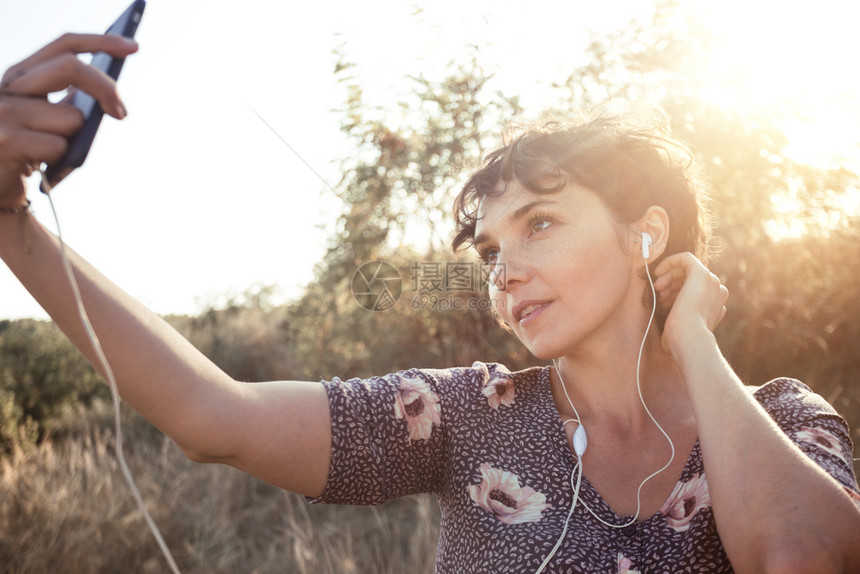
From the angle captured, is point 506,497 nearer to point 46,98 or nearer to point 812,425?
point 812,425

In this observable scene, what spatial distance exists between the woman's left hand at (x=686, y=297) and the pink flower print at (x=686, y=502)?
382mm

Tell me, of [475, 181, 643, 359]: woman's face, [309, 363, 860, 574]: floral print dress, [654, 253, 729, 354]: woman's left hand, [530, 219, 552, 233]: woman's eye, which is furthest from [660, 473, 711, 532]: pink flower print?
[530, 219, 552, 233]: woman's eye

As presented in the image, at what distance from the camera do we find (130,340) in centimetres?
127

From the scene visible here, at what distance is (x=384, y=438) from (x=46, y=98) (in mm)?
1111

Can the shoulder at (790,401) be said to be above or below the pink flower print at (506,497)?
below

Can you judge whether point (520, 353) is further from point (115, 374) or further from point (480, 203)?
point (115, 374)

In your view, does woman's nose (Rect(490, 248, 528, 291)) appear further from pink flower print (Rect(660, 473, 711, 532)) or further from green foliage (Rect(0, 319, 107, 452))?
green foliage (Rect(0, 319, 107, 452))

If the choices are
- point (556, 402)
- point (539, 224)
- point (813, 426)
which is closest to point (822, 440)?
point (813, 426)

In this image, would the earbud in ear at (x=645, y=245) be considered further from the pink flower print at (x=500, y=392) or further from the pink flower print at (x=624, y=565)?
the pink flower print at (x=624, y=565)

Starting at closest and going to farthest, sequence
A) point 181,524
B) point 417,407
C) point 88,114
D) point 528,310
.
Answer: point 88,114, point 417,407, point 528,310, point 181,524

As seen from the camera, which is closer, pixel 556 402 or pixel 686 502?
pixel 686 502

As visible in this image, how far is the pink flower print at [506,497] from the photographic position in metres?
1.59

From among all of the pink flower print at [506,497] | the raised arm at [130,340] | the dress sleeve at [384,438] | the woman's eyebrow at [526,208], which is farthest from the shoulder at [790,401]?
the raised arm at [130,340]

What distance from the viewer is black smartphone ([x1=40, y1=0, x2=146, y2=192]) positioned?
105cm
